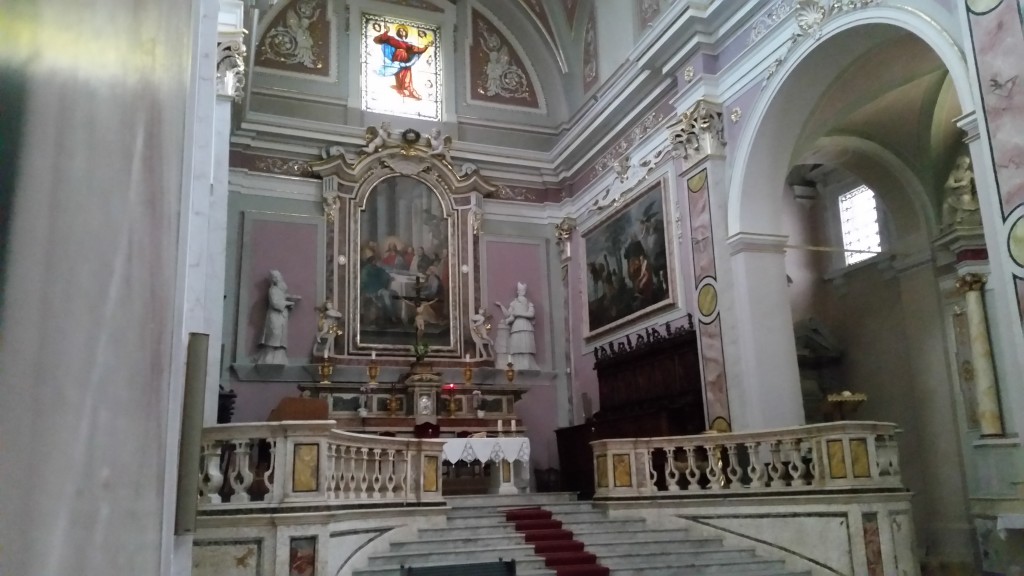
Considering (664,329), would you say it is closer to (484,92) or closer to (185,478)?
(484,92)

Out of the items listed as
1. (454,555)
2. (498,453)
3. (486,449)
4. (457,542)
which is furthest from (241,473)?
(498,453)

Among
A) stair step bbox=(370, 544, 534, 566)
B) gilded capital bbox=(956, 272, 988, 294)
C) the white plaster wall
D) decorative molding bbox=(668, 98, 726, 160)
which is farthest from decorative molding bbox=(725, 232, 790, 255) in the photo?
the white plaster wall

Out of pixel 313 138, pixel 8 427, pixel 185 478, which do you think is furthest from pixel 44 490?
pixel 313 138

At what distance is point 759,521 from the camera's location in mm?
8797

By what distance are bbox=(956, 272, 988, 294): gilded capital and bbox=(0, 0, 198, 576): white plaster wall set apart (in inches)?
535

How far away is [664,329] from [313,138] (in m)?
7.36

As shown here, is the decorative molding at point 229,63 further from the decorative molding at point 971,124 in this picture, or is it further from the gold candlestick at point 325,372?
the decorative molding at point 971,124

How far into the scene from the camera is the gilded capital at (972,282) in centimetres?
1233

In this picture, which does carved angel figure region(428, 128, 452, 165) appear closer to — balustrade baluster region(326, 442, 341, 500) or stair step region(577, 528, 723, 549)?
stair step region(577, 528, 723, 549)

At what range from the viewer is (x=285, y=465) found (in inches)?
265

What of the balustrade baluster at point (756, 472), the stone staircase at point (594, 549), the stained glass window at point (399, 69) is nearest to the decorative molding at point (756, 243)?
the balustrade baluster at point (756, 472)

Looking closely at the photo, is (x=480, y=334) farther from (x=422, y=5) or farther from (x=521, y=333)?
(x=422, y=5)

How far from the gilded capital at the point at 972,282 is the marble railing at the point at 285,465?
9.15 meters

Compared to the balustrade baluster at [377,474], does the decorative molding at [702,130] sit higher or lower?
higher
